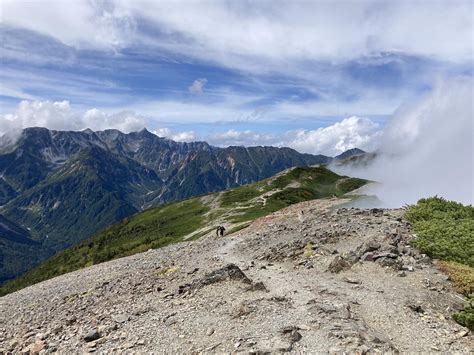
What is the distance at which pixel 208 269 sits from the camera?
32.8 metres

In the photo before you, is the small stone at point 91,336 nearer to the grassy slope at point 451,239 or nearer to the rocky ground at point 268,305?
the rocky ground at point 268,305

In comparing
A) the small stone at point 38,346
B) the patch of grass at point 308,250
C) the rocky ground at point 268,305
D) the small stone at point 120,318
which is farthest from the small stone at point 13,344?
the patch of grass at point 308,250

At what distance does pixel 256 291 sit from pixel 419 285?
10892mm

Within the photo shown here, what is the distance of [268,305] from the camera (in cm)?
2291

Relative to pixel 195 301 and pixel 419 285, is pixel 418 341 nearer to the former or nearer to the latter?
pixel 419 285

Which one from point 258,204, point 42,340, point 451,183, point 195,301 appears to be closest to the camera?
point 42,340

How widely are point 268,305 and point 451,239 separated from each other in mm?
19882

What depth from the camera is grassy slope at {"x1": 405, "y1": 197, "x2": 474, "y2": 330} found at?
2596cm

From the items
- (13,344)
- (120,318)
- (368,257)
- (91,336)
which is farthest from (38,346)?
(368,257)

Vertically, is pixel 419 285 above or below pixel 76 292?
above

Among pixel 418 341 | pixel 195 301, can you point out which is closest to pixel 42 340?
pixel 195 301

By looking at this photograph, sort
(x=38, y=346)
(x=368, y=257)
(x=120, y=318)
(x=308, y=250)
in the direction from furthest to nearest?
1. (x=308, y=250)
2. (x=368, y=257)
3. (x=120, y=318)
4. (x=38, y=346)

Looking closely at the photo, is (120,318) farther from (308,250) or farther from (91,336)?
(308,250)

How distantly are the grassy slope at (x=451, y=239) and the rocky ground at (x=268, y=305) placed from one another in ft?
3.25
